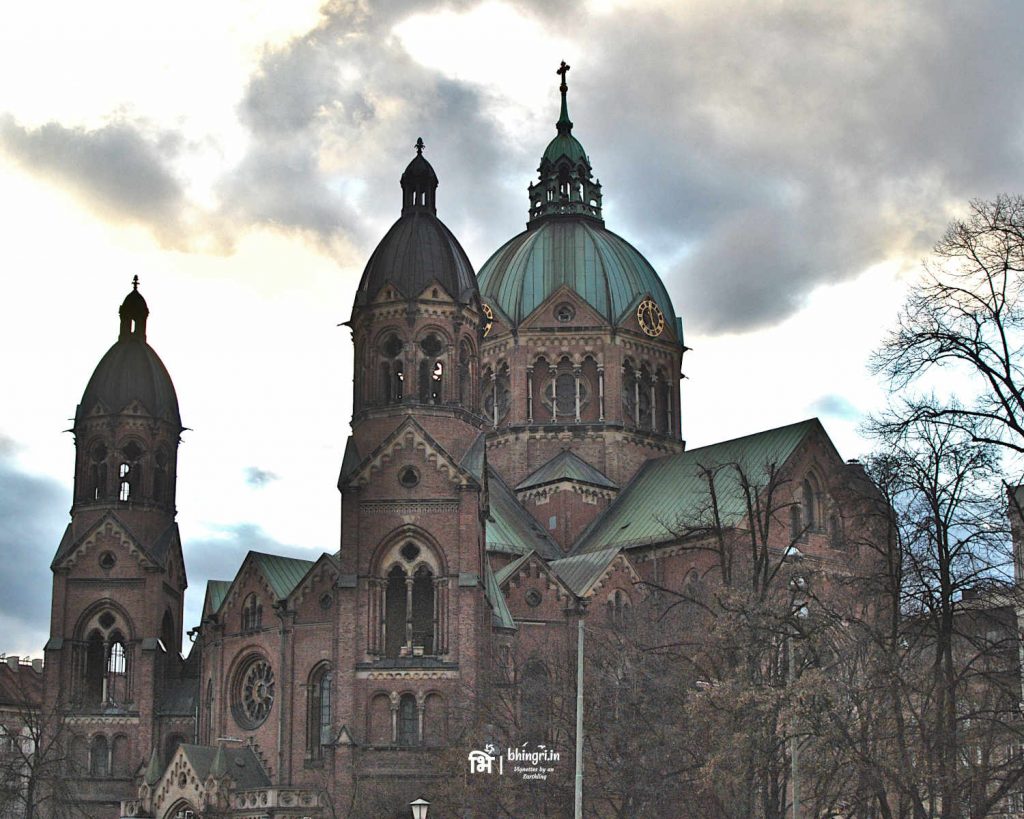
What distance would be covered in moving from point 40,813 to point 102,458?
17968mm

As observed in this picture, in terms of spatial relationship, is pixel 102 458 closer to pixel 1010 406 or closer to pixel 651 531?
pixel 651 531

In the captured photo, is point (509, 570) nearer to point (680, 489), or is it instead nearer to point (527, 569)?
point (527, 569)

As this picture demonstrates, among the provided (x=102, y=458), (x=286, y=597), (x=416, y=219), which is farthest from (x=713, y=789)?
(x=102, y=458)

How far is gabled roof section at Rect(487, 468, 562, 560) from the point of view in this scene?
7731 cm

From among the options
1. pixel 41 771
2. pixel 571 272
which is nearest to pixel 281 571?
pixel 41 771

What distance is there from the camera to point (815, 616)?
1527 inches

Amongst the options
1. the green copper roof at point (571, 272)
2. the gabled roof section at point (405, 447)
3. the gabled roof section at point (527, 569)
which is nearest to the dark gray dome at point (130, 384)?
the green copper roof at point (571, 272)

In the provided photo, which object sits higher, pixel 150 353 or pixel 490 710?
pixel 150 353

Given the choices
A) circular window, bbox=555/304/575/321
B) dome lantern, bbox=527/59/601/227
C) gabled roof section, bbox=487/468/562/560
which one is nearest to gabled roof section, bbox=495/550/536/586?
gabled roof section, bbox=487/468/562/560

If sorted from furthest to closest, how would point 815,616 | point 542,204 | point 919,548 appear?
1. point 542,204
2. point 815,616
3. point 919,548

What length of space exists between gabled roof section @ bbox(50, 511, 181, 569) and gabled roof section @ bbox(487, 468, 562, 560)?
16734 millimetres

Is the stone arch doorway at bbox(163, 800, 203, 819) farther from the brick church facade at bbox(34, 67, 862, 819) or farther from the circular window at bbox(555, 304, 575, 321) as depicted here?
the circular window at bbox(555, 304, 575, 321)

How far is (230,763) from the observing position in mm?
67438

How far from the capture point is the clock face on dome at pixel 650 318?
88625mm
